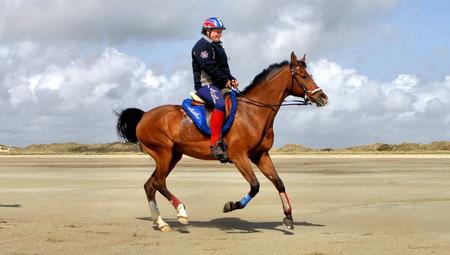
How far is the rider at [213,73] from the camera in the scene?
11.3 m

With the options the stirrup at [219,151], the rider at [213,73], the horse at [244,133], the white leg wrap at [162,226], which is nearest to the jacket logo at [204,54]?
the rider at [213,73]

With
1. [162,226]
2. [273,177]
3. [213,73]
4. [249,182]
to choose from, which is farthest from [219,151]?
[162,226]

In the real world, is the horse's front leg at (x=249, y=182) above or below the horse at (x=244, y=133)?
below

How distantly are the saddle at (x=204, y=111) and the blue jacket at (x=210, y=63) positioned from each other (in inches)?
10.0

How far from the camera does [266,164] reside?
1146cm

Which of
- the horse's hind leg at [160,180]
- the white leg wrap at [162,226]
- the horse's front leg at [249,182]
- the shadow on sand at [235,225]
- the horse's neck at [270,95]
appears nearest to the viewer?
the horse's front leg at [249,182]

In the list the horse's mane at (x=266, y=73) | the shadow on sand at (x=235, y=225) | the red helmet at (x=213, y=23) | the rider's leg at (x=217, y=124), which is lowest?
the shadow on sand at (x=235, y=225)

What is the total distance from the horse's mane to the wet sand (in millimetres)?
2601

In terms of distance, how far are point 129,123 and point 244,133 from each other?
9.17 feet

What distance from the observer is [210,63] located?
37.6ft

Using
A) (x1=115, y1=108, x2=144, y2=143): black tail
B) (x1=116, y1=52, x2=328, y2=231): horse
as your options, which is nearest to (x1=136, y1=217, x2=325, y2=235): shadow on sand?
(x1=116, y1=52, x2=328, y2=231): horse

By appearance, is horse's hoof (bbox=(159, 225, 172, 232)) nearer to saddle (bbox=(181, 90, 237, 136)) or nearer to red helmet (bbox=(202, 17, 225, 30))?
saddle (bbox=(181, 90, 237, 136))

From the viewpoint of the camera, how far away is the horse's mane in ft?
39.3

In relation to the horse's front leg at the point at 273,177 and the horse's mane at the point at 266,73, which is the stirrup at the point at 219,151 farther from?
Result: the horse's mane at the point at 266,73
